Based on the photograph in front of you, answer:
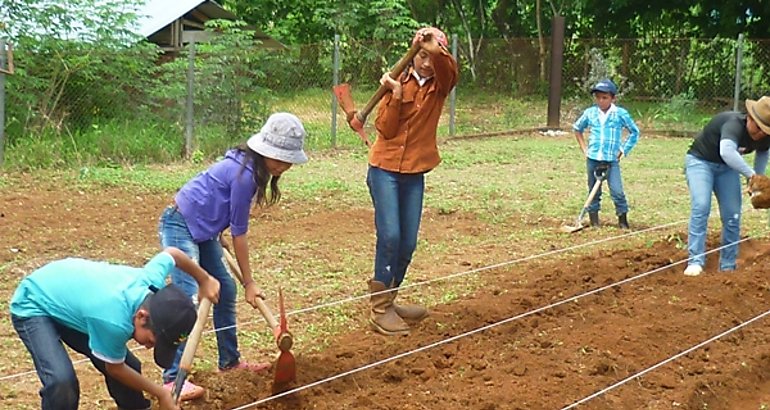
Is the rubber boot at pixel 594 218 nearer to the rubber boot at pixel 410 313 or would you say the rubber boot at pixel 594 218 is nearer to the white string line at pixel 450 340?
the white string line at pixel 450 340

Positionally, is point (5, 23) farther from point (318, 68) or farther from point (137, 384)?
point (137, 384)

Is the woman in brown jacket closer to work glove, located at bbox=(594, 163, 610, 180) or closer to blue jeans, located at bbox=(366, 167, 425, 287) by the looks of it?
blue jeans, located at bbox=(366, 167, 425, 287)

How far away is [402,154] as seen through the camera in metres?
6.17

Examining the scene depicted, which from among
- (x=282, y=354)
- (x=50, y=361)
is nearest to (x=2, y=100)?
(x=282, y=354)

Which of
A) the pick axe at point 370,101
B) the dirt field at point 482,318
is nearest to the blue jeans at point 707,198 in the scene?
the dirt field at point 482,318

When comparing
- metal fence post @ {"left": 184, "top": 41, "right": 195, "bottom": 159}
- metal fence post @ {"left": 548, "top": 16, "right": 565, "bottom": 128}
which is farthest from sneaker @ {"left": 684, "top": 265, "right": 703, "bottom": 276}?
metal fence post @ {"left": 548, "top": 16, "right": 565, "bottom": 128}

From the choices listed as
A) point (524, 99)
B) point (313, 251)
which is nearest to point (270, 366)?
point (313, 251)

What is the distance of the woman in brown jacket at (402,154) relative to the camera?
20.2 ft

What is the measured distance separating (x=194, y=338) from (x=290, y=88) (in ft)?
39.7

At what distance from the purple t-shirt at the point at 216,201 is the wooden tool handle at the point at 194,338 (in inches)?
21.3

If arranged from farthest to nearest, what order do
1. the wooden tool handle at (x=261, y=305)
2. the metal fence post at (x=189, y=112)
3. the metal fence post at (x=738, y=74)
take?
the metal fence post at (x=738, y=74) < the metal fence post at (x=189, y=112) < the wooden tool handle at (x=261, y=305)

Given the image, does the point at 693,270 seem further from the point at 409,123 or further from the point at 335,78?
the point at 335,78

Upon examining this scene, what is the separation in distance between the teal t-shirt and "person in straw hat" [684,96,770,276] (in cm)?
469

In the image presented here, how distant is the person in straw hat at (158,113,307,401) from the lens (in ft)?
16.0
